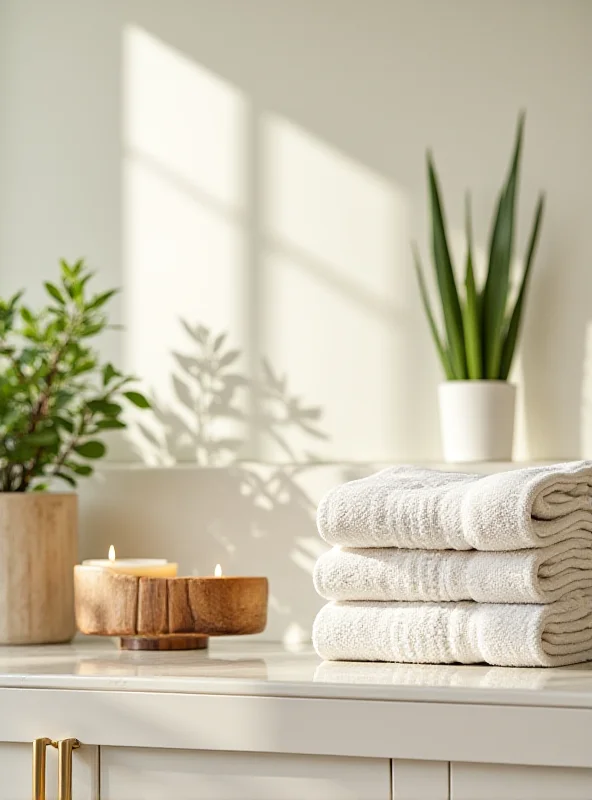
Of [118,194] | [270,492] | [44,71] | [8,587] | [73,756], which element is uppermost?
[44,71]

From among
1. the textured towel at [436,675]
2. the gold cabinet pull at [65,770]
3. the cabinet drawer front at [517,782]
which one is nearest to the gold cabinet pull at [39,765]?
the gold cabinet pull at [65,770]

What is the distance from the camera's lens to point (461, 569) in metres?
1.06

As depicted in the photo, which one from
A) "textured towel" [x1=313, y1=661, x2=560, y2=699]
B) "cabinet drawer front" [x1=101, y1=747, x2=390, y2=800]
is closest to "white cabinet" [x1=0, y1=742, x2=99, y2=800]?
"cabinet drawer front" [x1=101, y1=747, x2=390, y2=800]

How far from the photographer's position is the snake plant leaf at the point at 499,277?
4.49 ft

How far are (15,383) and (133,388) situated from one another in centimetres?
18

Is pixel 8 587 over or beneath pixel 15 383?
beneath

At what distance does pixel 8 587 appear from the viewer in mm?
1377

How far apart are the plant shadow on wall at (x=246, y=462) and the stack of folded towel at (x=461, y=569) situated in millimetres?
296

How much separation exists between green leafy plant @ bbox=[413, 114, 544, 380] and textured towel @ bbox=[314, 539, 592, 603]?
332mm

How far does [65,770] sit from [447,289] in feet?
2.37

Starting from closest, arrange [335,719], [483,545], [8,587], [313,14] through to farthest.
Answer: [335,719]
[483,545]
[8,587]
[313,14]

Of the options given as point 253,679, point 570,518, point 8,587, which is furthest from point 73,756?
Answer: point 570,518

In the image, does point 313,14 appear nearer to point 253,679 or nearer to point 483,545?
point 483,545

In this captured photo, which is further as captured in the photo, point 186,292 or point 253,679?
point 186,292
